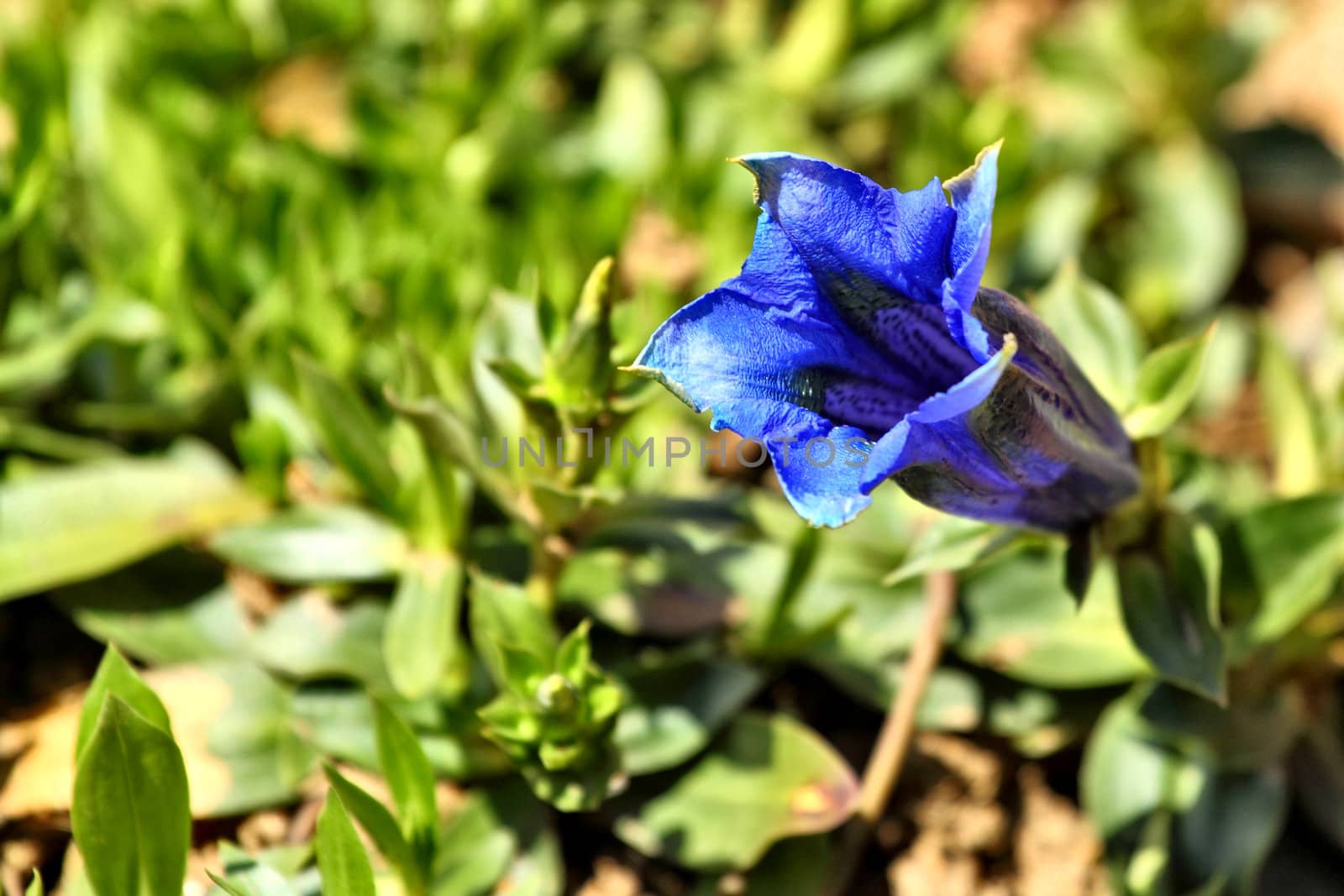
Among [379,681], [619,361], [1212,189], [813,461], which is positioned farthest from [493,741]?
[1212,189]

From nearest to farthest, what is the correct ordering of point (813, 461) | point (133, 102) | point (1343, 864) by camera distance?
point (813, 461), point (1343, 864), point (133, 102)

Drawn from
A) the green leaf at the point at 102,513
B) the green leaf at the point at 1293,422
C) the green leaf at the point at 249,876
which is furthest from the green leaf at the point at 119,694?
the green leaf at the point at 1293,422

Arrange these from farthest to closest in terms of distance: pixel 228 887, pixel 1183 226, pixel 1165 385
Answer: pixel 1183 226 < pixel 1165 385 < pixel 228 887

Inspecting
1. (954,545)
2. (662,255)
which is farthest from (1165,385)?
(662,255)

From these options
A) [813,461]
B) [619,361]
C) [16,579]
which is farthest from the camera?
[16,579]

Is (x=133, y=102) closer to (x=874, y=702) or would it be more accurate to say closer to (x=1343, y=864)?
(x=874, y=702)

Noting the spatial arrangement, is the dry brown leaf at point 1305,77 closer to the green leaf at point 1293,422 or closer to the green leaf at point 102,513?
the green leaf at point 1293,422

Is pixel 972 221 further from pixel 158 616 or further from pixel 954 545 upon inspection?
pixel 158 616

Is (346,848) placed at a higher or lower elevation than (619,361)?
lower
